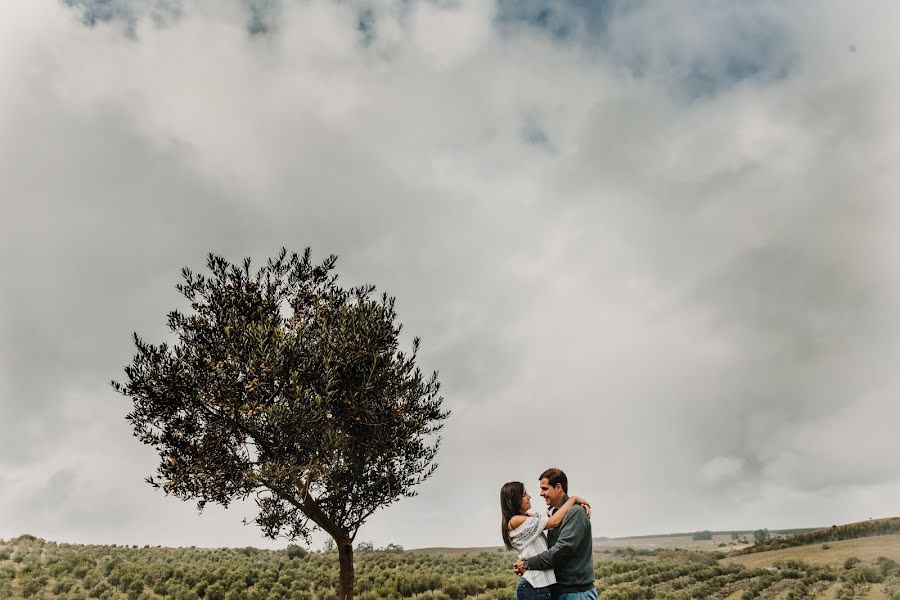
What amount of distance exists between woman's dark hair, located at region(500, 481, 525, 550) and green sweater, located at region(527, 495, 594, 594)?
0.57m

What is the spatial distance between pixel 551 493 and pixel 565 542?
2.80 feet

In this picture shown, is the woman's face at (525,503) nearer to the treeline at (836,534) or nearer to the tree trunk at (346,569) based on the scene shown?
the tree trunk at (346,569)

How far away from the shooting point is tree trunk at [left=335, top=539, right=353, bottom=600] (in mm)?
23500

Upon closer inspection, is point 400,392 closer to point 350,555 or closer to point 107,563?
point 350,555

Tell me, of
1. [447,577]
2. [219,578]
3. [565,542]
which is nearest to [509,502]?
[565,542]

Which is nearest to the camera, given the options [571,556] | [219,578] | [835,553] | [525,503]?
[571,556]

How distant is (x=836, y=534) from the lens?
4219 cm

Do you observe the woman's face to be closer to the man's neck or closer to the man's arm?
the man's neck

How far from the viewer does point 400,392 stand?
76.7 feet

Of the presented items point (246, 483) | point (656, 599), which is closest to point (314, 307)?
point (246, 483)

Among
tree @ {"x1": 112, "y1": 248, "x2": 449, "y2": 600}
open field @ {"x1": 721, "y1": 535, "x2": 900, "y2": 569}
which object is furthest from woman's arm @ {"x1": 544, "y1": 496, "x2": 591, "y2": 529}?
open field @ {"x1": 721, "y1": 535, "x2": 900, "y2": 569}

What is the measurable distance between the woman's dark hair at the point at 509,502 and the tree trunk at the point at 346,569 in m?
17.3

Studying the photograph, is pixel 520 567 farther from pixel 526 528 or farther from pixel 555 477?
pixel 555 477

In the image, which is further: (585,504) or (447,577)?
(447,577)
